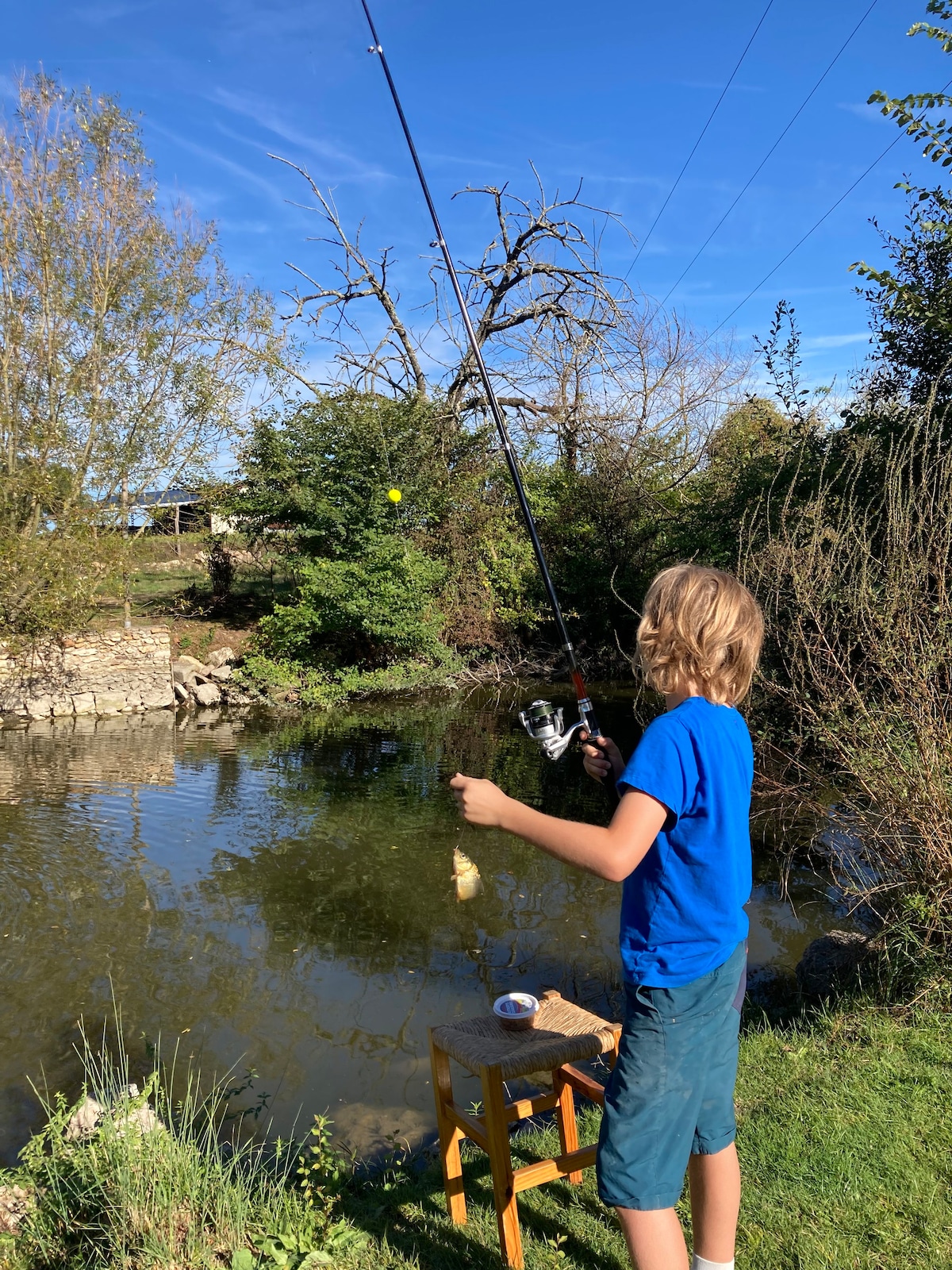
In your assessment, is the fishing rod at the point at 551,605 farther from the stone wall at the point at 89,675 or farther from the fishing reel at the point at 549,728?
the stone wall at the point at 89,675

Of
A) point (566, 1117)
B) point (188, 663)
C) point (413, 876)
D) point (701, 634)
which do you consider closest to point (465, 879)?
point (413, 876)

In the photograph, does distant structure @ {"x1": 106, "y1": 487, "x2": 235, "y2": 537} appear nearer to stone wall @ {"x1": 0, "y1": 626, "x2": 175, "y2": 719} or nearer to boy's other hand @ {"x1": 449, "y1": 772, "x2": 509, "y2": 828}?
stone wall @ {"x1": 0, "y1": 626, "x2": 175, "y2": 719}

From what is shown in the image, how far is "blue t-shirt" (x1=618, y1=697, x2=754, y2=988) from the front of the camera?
1.85m

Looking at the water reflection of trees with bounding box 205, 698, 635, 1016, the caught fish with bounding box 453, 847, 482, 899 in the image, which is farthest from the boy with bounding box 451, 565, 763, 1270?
the caught fish with bounding box 453, 847, 482, 899

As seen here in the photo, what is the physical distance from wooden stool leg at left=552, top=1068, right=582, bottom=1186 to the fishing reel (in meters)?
1.21

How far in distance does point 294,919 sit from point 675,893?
5.27 metres

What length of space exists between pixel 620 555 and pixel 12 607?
10.4 metres

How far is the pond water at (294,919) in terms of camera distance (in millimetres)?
4754

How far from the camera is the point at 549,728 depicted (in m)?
2.62

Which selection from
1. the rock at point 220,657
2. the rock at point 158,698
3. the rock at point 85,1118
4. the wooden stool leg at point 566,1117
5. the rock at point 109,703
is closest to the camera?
the wooden stool leg at point 566,1117

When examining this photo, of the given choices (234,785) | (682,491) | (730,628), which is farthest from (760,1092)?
(682,491)

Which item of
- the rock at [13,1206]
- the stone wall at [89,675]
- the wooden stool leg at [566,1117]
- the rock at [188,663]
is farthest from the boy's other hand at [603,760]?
the rock at [188,663]

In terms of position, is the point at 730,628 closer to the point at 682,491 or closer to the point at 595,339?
the point at 682,491

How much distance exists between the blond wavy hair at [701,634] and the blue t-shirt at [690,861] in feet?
0.33
